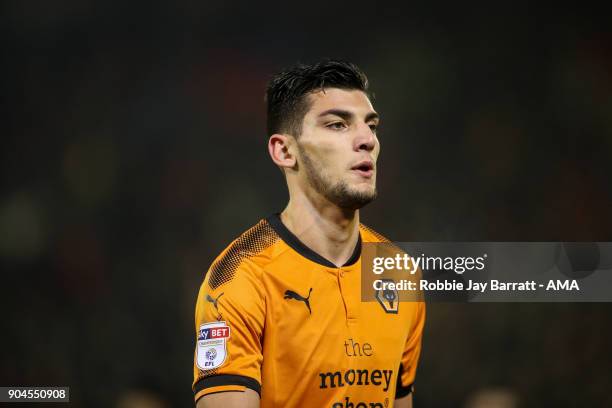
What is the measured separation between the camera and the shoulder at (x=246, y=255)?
2.54m

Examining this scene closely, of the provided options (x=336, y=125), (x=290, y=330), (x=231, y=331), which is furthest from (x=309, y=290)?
(x=336, y=125)

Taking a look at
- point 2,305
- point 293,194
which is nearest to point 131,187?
point 2,305

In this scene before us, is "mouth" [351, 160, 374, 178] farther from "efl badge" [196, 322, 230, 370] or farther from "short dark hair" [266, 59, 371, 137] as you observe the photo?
"efl badge" [196, 322, 230, 370]

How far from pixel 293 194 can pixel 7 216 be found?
166cm

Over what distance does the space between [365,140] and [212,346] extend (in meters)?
0.86

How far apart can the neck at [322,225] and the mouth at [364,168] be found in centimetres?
15

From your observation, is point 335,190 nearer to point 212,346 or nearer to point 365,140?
point 365,140

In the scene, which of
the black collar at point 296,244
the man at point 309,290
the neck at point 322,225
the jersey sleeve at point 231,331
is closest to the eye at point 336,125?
the man at point 309,290

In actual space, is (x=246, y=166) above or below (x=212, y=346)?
above

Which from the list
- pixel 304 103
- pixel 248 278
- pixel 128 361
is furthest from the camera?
pixel 128 361

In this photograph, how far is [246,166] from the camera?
3.71 metres

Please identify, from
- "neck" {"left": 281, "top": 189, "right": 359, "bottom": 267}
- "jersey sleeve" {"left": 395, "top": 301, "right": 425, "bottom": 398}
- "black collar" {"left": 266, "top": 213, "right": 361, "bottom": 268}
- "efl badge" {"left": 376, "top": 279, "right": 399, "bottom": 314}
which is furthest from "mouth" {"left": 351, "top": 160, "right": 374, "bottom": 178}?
"jersey sleeve" {"left": 395, "top": 301, "right": 425, "bottom": 398}

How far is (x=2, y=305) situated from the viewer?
3609 mm

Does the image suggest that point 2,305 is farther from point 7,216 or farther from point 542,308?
point 542,308
